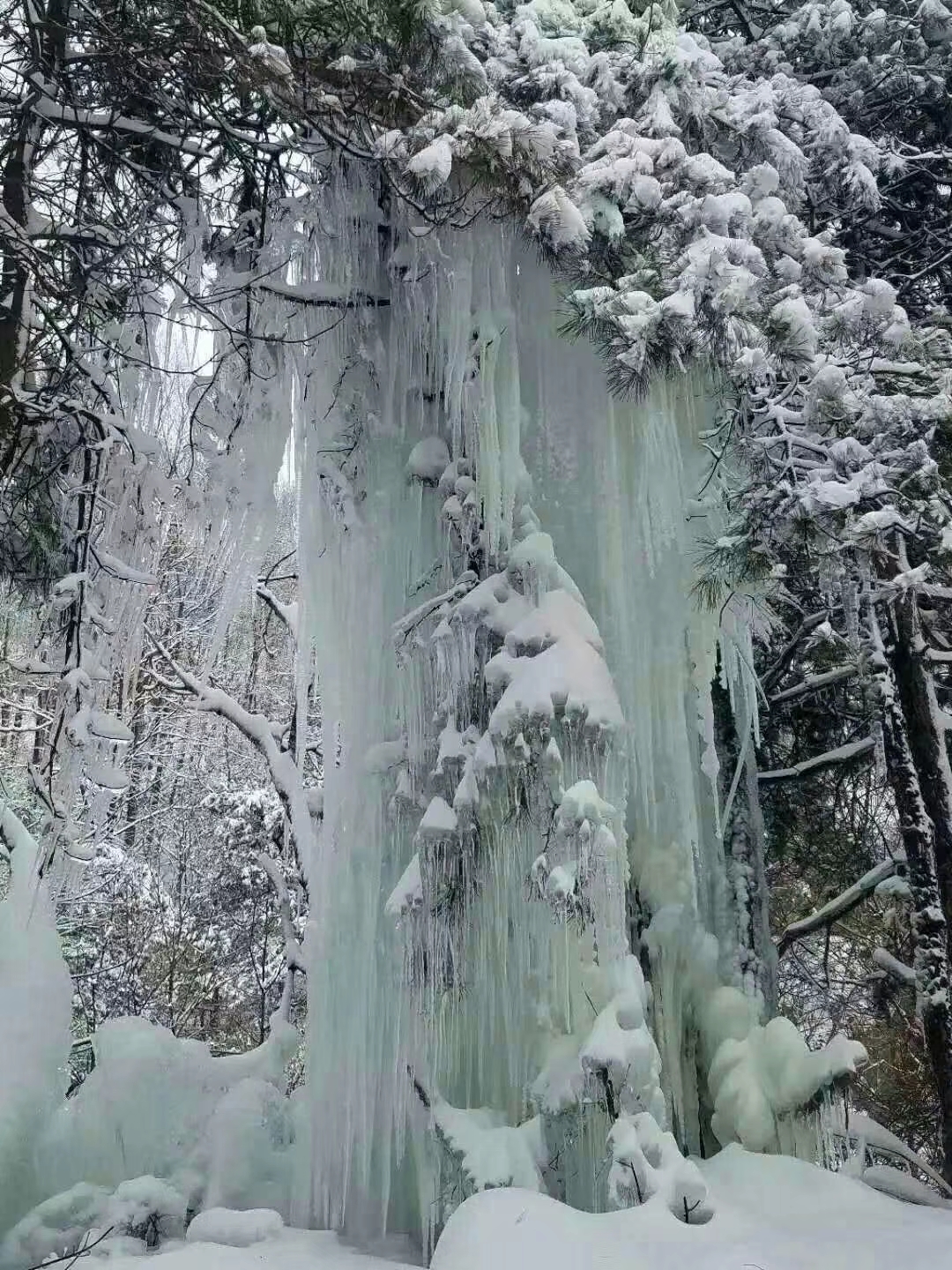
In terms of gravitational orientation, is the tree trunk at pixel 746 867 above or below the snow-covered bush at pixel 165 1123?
above

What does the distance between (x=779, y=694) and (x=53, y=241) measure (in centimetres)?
424

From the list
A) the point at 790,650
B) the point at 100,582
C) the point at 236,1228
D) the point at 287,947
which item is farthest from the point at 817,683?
the point at 236,1228

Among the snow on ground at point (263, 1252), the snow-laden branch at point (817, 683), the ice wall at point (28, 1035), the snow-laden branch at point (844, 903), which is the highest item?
the snow-laden branch at point (817, 683)

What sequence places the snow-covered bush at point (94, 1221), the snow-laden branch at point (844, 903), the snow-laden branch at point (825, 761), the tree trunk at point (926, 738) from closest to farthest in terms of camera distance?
the snow-covered bush at point (94, 1221), the tree trunk at point (926, 738), the snow-laden branch at point (844, 903), the snow-laden branch at point (825, 761)

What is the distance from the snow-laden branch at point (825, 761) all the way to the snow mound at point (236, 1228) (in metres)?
3.38

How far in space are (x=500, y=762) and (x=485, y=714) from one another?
30 centimetres

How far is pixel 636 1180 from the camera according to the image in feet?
9.75

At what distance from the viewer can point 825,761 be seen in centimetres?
586

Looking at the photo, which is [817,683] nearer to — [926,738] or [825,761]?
[825,761]

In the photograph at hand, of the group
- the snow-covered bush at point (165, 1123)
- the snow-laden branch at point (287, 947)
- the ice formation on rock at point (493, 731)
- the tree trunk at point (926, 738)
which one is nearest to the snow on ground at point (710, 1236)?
the ice formation on rock at point (493, 731)

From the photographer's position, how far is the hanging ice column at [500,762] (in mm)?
3406

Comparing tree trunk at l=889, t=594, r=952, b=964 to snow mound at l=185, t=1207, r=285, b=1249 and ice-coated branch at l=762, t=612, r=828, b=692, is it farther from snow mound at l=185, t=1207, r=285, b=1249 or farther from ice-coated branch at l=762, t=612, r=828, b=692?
snow mound at l=185, t=1207, r=285, b=1249

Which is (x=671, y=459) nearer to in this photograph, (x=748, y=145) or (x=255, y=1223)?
(x=748, y=145)

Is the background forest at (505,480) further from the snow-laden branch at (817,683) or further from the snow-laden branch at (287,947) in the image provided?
the snow-laden branch at (287,947)
